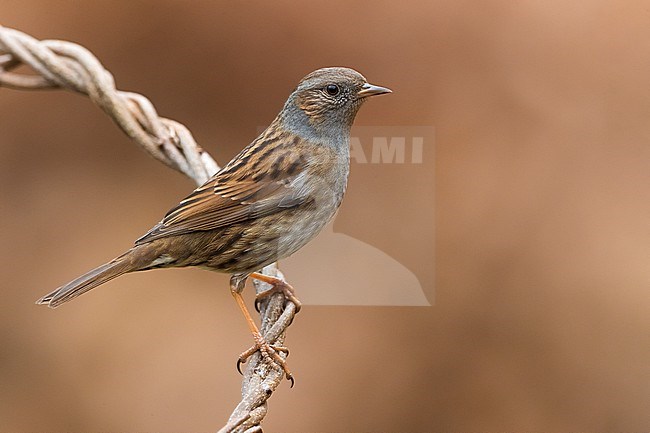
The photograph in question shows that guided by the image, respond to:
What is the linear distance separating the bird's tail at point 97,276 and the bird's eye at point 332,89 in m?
0.81

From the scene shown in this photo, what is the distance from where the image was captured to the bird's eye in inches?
119

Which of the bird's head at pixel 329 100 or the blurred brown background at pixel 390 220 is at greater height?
the bird's head at pixel 329 100

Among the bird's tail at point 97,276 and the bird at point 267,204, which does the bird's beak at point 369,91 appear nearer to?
the bird at point 267,204

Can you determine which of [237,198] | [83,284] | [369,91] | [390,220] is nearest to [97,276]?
[83,284]

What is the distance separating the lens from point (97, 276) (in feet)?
8.87

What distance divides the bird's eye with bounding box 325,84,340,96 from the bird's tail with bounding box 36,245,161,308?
0.81 metres

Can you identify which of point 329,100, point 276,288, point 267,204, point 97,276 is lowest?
point 276,288

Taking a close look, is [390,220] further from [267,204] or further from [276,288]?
[276,288]

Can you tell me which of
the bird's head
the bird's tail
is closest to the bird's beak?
the bird's head

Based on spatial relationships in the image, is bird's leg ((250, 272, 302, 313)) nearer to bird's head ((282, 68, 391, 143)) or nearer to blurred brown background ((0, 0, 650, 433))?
bird's head ((282, 68, 391, 143))

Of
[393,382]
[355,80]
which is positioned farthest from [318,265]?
[393,382]

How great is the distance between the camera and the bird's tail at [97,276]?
2.63m

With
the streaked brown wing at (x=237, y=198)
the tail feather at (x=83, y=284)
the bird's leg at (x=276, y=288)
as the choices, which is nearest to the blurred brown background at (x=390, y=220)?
the streaked brown wing at (x=237, y=198)

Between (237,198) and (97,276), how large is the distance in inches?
20.6
